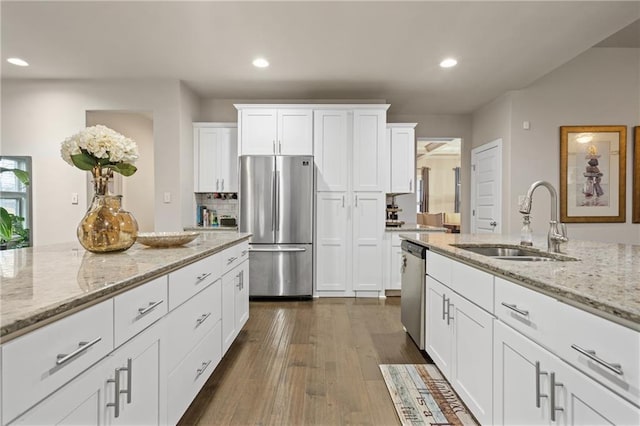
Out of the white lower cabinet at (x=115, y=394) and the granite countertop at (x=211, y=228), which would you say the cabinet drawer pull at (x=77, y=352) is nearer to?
the white lower cabinet at (x=115, y=394)

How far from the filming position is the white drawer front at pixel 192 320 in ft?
4.84

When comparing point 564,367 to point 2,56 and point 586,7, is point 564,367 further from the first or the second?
point 2,56

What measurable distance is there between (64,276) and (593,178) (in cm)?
566

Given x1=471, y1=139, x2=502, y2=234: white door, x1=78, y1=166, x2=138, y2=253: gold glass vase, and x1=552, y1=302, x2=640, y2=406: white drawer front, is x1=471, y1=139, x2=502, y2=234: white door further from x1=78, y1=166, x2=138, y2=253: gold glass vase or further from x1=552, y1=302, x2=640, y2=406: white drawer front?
x1=78, y1=166, x2=138, y2=253: gold glass vase

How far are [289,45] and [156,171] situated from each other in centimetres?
231

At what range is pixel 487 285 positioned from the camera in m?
1.51

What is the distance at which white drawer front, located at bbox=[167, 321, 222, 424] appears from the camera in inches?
57.8

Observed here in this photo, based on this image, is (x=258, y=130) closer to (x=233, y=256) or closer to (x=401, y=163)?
(x=401, y=163)

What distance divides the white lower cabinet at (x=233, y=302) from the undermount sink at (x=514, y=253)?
1.55 m

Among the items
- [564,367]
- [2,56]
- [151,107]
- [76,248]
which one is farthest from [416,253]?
[2,56]

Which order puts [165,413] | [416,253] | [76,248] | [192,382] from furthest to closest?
[416,253] → [76,248] → [192,382] → [165,413]

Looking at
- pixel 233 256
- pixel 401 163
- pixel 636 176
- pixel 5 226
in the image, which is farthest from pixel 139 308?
pixel 636 176

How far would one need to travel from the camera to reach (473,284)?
1657mm

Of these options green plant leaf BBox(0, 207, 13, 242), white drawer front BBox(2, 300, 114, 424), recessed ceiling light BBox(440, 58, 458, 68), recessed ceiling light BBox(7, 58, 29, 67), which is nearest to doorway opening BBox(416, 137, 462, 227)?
recessed ceiling light BBox(440, 58, 458, 68)
